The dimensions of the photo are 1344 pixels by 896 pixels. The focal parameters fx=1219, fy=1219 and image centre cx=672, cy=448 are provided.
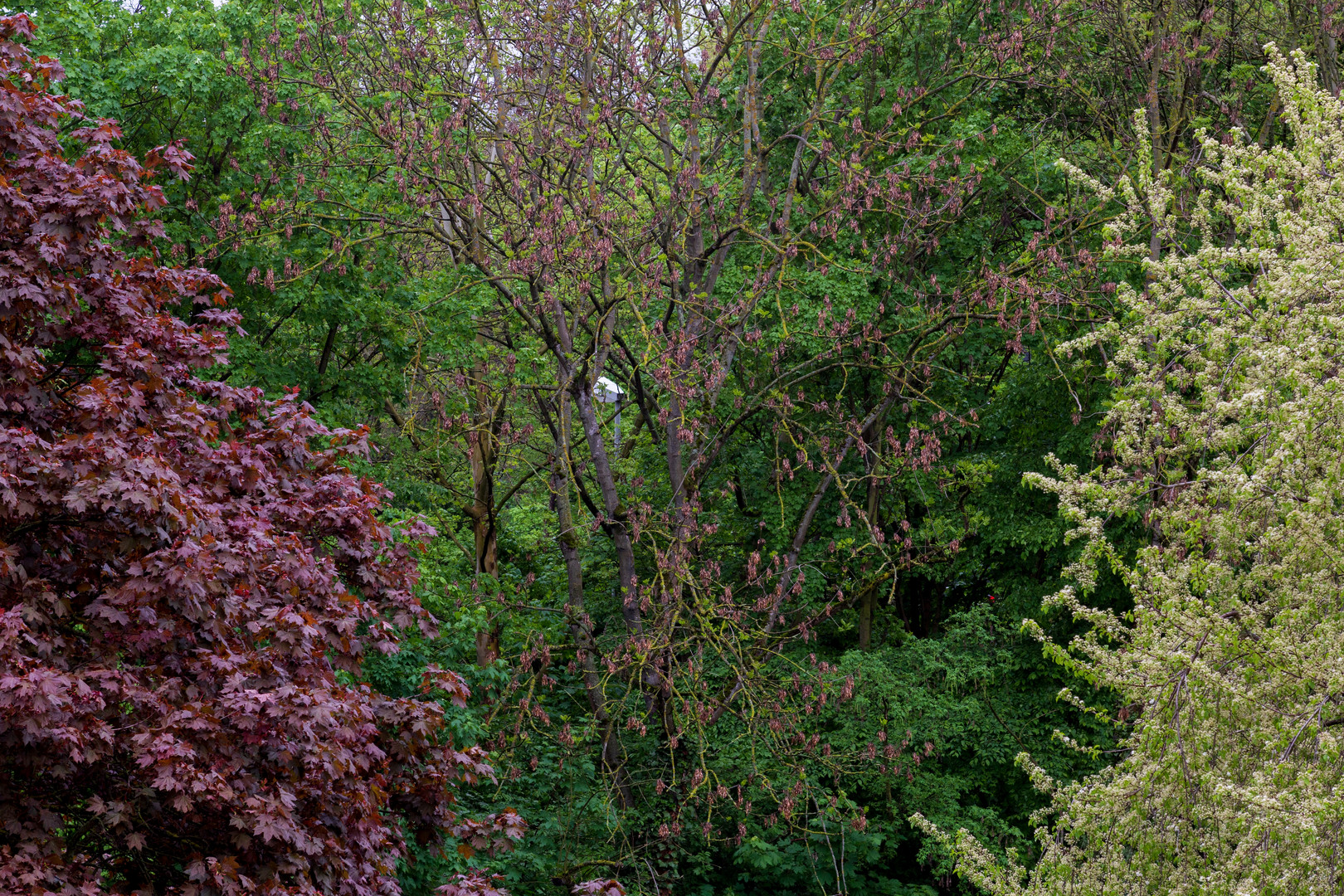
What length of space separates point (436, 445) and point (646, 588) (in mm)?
3889

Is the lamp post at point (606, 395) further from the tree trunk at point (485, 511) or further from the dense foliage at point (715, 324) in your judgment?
the tree trunk at point (485, 511)

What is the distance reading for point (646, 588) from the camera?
1295 centimetres

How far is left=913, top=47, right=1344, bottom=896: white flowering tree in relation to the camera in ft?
19.1

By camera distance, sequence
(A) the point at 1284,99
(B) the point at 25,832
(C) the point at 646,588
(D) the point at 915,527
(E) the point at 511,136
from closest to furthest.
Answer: (B) the point at 25,832, (A) the point at 1284,99, (C) the point at 646,588, (E) the point at 511,136, (D) the point at 915,527

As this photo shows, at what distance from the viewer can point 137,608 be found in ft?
19.5

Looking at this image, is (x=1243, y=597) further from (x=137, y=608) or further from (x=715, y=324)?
(x=715, y=324)

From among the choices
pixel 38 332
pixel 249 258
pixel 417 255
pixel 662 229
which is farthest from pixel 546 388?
pixel 38 332

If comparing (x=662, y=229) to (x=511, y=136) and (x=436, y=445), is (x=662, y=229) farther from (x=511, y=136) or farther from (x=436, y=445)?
(x=436, y=445)

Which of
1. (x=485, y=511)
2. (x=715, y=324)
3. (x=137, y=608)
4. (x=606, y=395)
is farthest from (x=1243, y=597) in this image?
(x=606, y=395)

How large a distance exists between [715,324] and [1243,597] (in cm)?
702

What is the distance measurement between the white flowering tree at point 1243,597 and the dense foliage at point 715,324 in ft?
15.6

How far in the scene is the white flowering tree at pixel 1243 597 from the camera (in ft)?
19.1

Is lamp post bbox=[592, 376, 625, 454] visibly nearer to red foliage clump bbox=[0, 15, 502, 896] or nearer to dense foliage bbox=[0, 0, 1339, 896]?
dense foliage bbox=[0, 0, 1339, 896]

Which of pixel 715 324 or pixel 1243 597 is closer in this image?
pixel 1243 597
